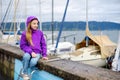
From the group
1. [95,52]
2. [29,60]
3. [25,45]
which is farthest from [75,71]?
[95,52]

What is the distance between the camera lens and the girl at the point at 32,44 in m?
4.82

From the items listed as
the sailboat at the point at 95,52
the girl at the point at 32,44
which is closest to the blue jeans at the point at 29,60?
the girl at the point at 32,44

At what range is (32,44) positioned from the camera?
193 inches

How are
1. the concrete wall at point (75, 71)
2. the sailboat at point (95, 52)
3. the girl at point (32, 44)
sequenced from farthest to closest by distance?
1. the sailboat at point (95, 52)
2. the girl at point (32, 44)
3. the concrete wall at point (75, 71)

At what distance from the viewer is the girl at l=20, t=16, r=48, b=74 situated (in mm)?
4824

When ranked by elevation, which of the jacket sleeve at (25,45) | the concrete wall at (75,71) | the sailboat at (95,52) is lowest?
the sailboat at (95,52)

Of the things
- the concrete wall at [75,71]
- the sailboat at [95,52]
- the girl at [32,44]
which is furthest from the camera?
the sailboat at [95,52]

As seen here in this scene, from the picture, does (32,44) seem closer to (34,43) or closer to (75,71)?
(34,43)

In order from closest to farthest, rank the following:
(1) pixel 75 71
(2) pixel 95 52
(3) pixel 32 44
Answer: (1) pixel 75 71
(3) pixel 32 44
(2) pixel 95 52

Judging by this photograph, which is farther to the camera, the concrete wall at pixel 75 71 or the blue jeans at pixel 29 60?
the blue jeans at pixel 29 60

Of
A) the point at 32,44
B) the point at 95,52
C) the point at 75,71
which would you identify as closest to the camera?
the point at 75,71

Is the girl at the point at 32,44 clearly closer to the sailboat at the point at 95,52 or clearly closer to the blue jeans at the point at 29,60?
the blue jeans at the point at 29,60

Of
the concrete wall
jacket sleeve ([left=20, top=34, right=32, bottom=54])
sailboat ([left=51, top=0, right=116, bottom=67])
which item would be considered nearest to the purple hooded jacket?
jacket sleeve ([left=20, top=34, right=32, bottom=54])

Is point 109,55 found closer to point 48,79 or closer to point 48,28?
point 48,28
